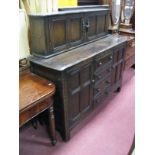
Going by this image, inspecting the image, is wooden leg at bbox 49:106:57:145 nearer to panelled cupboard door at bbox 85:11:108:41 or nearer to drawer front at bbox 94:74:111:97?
drawer front at bbox 94:74:111:97

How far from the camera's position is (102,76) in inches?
91.8

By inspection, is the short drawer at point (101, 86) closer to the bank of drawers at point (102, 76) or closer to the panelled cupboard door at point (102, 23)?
the bank of drawers at point (102, 76)

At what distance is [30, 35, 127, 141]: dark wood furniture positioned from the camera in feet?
5.76

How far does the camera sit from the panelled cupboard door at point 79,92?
1844 mm

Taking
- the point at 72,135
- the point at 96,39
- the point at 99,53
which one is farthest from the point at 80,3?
the point at 72,135

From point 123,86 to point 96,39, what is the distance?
105 cm

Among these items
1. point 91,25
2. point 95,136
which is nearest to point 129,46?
point 91,25

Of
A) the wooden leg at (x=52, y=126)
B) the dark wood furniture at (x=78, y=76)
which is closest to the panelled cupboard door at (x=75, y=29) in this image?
the dark wood furniture at (x=78, y=76)

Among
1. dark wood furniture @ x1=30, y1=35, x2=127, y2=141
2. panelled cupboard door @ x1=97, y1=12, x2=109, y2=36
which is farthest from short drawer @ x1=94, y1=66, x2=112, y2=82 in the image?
panelled cupboard door @ x1=97, y1=12, x2=109, y2=36

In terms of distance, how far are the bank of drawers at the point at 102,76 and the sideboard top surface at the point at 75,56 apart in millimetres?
119

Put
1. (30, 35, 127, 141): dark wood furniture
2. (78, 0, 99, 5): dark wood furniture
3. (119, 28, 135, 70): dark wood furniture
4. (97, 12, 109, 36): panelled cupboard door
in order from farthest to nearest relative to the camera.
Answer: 1. (119, 28, 135, 70): dark wood furniture
2. (78, 0, 99, 5): dark wood furniture
3. (97, 12, 109, 36): panelled cupboard door
4. (30, 35, 127, 141): dark wood furniture

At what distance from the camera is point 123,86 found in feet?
10.5

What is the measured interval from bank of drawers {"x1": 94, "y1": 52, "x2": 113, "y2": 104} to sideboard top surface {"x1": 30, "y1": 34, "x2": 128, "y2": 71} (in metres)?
0.12
